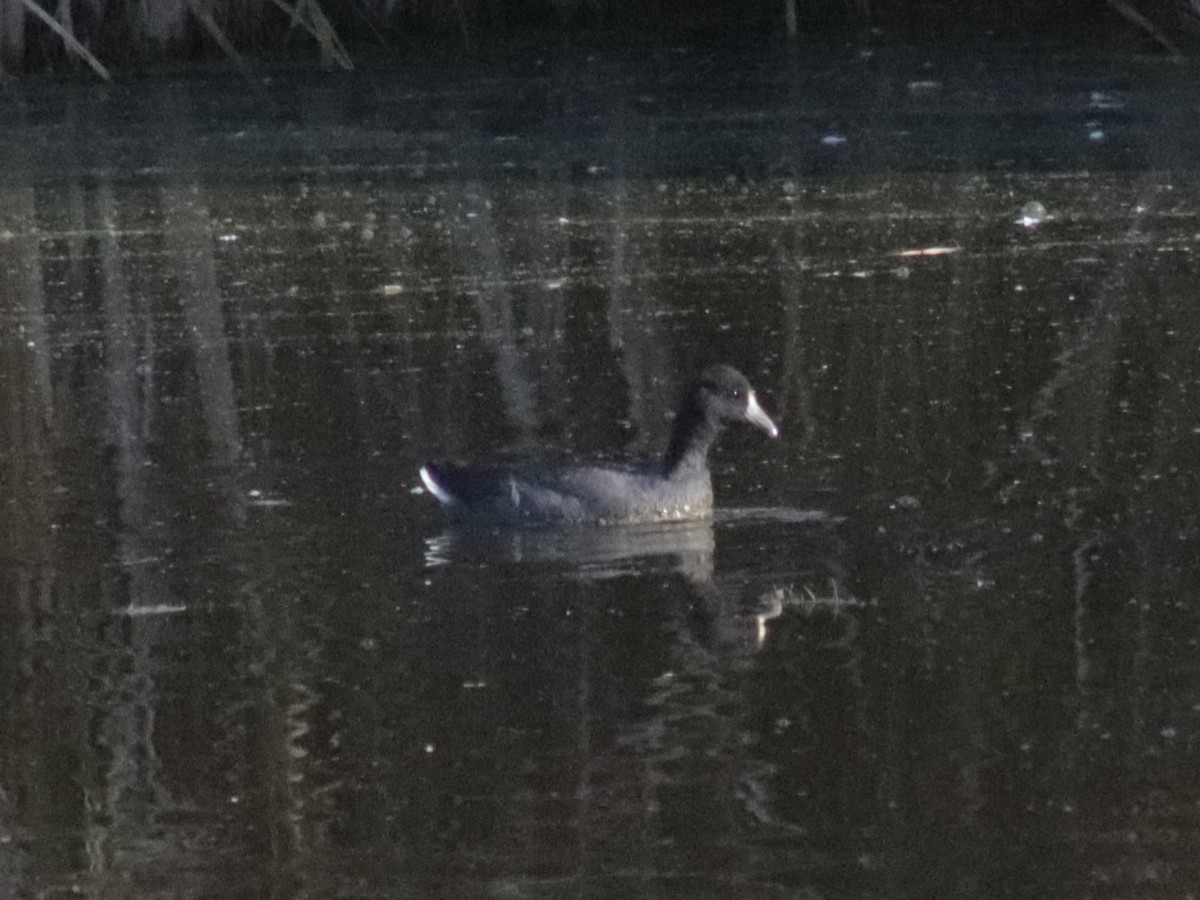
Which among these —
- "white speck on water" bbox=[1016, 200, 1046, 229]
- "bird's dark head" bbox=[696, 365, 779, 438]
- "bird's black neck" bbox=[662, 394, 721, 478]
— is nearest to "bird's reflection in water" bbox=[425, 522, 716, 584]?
"bird's black neck" bbox=[662, 394, 721, 478]

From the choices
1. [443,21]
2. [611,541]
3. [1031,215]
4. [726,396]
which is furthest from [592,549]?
[443,21]

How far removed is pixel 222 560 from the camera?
7.11 metres

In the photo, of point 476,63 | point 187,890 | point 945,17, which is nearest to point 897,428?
point 187,890

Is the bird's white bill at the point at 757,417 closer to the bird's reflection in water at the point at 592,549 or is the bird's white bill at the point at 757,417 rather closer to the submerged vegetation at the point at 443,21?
the bird's reflection in water at the point at 592,549

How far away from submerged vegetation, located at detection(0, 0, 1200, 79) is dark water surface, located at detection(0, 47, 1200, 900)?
5108 mm

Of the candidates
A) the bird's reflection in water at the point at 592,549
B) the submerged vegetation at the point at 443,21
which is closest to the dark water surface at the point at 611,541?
the bird's reflection in water at the point at 592,549

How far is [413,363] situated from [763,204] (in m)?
3.30

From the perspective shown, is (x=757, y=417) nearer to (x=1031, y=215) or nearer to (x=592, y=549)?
(x=592, y=549)

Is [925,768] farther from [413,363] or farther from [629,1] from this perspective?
[629,1]

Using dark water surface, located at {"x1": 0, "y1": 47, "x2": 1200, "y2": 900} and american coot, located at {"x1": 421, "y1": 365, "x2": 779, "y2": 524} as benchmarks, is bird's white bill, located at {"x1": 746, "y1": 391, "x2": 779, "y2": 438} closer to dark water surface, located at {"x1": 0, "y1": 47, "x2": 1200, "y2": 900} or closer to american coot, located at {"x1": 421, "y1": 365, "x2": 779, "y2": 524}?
dark water surface, located at {"x1": 0, "y1": 47, "x2": 1200, "y2": 900}

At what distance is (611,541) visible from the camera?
24.0 feet

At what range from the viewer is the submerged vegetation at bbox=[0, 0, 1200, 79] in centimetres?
1870

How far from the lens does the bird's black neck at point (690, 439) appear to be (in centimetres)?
744

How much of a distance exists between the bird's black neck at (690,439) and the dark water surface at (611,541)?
0.18 meters
